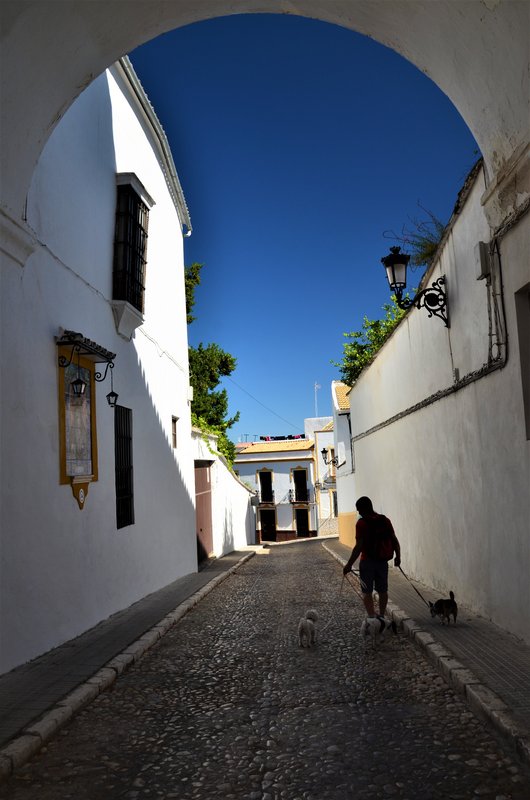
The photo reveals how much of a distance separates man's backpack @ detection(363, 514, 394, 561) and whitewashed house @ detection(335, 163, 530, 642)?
93cm

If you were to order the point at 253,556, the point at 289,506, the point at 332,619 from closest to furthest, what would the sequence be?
the point at 332,619, the point at 253,556, the point at 289,506

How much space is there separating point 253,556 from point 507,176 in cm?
1687

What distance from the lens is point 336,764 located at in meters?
3.52

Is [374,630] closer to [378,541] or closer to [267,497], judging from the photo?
[378,541]

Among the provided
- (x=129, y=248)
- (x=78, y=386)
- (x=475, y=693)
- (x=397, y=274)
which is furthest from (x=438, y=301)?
(x=475, y=693)

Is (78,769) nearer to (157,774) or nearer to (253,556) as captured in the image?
(157,774)

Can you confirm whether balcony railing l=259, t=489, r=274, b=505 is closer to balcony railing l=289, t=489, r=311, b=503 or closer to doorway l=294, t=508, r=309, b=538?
balcony railing l=289, t=489, r=311, b=503

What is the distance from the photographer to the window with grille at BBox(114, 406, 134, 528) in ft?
29.3

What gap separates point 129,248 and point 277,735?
7180 millimetres

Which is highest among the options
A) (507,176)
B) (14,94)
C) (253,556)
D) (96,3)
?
(96,3)

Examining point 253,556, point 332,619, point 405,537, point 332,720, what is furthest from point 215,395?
point 332,720

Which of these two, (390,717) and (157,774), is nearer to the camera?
(157,774)

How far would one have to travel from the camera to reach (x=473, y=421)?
22.6ft

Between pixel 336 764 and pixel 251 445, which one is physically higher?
pixel 251 445
